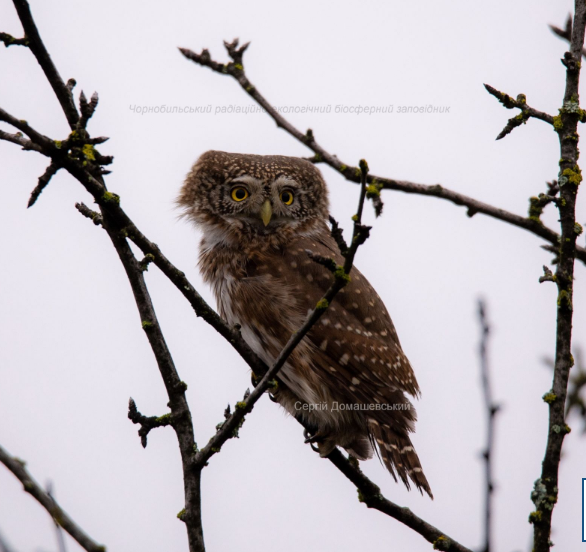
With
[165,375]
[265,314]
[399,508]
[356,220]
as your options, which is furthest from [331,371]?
[356,220]

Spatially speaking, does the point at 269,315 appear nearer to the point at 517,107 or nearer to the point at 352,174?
the point at 352,174

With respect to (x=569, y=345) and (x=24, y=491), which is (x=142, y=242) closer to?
(x=24, y=491)

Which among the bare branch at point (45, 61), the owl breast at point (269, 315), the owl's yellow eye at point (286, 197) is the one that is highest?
the owl's yellow eye at point (286, 197)

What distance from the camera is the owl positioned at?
16.8 feet

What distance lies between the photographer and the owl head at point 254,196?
19.4ft

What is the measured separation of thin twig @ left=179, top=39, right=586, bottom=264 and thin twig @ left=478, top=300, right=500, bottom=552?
102 centimetres

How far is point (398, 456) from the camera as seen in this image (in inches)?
191

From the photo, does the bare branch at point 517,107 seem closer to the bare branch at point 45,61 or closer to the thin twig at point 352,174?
the thin twig at point 352,174

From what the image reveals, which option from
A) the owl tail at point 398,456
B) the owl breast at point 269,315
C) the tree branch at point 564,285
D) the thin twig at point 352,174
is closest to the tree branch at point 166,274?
the thin twig at point 352,174

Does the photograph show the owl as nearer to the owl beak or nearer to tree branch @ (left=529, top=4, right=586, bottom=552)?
the owl beak

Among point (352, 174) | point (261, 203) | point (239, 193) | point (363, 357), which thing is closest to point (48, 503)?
point (352, 174)

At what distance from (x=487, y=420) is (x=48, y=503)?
1.67 m

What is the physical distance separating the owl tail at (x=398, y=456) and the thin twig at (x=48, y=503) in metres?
2.54

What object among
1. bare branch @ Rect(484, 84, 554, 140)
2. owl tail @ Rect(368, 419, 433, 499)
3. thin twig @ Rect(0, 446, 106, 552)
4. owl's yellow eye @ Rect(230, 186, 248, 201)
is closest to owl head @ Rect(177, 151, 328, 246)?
owl's yellow eye @ Rect(230, 186, 248, 201)
